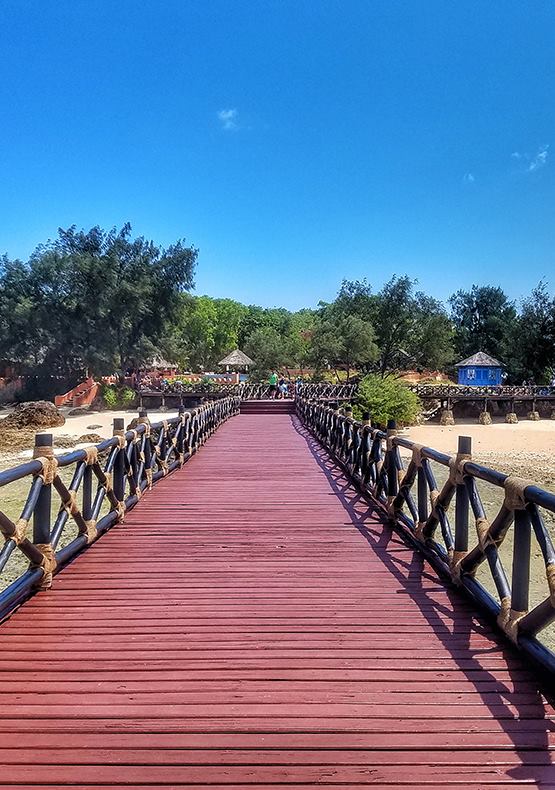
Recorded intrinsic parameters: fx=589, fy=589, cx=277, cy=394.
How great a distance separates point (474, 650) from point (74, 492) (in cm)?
296

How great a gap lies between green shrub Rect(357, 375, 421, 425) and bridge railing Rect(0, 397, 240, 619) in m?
19.4

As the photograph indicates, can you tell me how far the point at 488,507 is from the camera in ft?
44.6

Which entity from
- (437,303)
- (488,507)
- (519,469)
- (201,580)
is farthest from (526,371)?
(201,580)

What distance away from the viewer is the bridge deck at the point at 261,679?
7.16 feet

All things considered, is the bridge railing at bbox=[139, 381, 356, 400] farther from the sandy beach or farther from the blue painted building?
the blue painted building

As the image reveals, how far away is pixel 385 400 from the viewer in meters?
28.7

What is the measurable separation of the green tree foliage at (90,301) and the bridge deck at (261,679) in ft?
123

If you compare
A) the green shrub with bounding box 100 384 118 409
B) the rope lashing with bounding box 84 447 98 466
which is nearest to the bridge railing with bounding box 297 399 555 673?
the rope lashing with bounding box 84 447 98 466

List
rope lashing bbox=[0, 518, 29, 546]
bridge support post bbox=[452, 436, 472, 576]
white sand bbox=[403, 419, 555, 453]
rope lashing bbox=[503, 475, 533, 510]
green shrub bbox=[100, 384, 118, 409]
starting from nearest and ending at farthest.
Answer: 1. rope lashing bbox=[503, 475, 533, 510]
2. rope lashing bbox=[0, 518, 29, 546]
3. bridge support post bbox=[452, 436, 472, 576]
4. white sand bbox=[403, 419, 555, 453]
5. green shrub bbox=[100, 384, 118, 409]

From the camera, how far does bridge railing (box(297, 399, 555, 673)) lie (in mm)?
2908

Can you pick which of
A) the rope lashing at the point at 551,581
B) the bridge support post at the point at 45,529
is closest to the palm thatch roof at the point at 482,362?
the bridge support post at the point at 45,529

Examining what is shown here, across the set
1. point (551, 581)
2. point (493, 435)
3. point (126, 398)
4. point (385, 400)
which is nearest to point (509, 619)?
point (551, 581)

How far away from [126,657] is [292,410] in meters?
22.4

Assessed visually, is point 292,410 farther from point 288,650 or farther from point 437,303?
point 437,303
